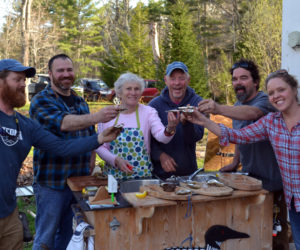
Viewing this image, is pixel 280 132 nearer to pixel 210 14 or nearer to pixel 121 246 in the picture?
pixel 121 246

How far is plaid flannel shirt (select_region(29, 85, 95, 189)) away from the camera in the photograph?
2.84 m

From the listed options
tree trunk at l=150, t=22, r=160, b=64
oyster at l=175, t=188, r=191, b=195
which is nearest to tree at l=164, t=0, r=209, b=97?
tree trunk at l=150, t=22, r=160, b=64

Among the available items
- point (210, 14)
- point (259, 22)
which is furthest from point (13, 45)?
point (259, 22)

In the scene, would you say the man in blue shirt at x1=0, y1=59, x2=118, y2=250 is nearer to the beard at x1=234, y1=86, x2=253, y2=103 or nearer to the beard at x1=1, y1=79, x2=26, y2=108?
the beard at x1=1, y1=79, x2=26, y2=108

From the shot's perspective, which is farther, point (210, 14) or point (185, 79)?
point (210, 14)

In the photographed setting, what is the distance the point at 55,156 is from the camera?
2.93m

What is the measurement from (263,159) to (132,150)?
114 centimetres

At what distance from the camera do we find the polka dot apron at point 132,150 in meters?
2.99

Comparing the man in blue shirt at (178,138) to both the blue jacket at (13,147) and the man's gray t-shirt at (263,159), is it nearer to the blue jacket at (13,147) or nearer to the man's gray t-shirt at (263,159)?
the man's gray t-shirt at (263,159)

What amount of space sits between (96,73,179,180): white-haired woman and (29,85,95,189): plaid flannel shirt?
0.97 ft

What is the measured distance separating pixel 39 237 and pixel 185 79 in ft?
6.45

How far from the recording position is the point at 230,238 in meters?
2.64

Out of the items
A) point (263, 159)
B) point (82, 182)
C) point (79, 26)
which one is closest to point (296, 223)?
point (263, 159)

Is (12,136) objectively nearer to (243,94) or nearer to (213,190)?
(213,190)
